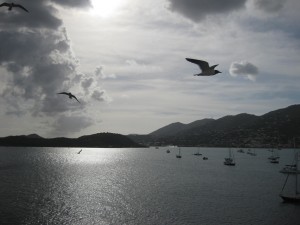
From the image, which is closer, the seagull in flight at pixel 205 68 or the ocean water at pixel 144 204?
the seagull in flight at pixel 205 68

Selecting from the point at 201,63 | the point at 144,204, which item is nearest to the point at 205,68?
the point at 201,63

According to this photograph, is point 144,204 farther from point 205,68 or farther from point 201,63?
point 201,63

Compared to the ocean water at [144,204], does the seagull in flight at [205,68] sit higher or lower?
higher

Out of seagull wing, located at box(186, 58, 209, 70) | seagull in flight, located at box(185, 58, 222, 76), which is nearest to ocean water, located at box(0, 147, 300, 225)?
seagull in flight, located at box(185, 58, 222, 76)

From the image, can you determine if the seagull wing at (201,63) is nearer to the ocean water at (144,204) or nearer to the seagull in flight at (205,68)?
the seagull in flight at (205,68)

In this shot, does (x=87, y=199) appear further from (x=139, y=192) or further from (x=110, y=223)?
(x=110, y=223)

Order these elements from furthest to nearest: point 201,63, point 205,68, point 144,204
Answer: point 144,204 → point 205,68 → point 201,63

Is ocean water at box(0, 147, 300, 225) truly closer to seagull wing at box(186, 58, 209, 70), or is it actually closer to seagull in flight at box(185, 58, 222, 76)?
seagull in flight at box(185, 58, 222, 76)

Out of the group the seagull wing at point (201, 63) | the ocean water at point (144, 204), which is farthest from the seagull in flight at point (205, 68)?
the ocean water at point (144, 204)

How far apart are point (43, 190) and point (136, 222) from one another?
41671 millimetres

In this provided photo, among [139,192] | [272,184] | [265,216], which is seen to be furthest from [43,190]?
[272,184]

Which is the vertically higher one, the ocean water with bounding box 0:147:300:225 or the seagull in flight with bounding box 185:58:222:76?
the seagull in flight with bounding box 185:58:222:76

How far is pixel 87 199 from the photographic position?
78188 millimetres

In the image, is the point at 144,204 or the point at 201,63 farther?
the point at 144,204
